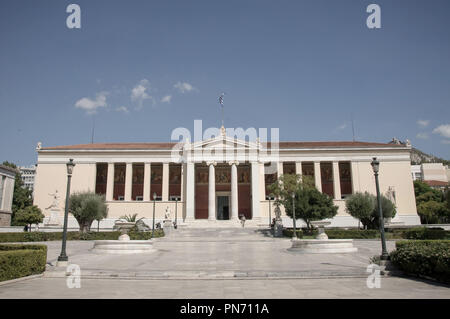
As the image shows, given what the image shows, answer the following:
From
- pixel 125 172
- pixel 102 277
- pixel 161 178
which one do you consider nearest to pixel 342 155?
pixel 161 178

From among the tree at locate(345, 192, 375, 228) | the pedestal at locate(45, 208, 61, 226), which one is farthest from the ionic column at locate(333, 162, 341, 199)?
the pedestal at locate(45, 208, 61, 226)

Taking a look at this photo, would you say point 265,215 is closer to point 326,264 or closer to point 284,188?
point 284,188

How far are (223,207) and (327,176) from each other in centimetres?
1533

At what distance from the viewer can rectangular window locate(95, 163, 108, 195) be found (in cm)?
A: 4722

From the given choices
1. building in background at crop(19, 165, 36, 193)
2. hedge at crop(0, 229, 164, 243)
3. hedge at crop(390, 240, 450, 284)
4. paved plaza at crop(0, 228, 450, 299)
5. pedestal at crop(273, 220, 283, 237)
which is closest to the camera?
paved plaza at crop(0, 228, 450, 299)

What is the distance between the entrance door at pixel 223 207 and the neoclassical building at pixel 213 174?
0.05 feet

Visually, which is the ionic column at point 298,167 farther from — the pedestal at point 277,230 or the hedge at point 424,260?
the hedge at point 424,260

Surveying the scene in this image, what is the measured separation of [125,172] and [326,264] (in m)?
39.0

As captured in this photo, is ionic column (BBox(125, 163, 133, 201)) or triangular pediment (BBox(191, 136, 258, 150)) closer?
triangular pediment (BBox(191, 136, 258, 150))

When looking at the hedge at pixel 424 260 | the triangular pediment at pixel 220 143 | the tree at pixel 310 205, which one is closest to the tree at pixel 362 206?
the tree at pixel 310 205

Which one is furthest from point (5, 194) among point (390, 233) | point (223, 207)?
point (390, 233)

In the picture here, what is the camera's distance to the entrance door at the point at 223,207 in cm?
4809

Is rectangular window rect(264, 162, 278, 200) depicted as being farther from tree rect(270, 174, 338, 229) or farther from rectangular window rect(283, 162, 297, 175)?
tree rect(270, 174, 338, 229)
